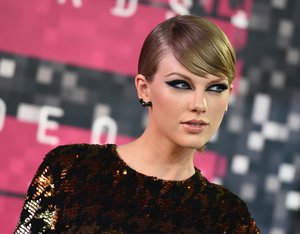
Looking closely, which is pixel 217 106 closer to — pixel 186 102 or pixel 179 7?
pixel 186 102

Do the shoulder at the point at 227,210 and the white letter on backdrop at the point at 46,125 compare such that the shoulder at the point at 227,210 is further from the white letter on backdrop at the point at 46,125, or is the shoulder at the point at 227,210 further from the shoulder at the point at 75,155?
the white letter on backdrop at the point at 46,125

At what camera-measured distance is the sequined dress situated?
1.40m

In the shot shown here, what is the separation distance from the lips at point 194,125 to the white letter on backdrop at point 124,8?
1121 mm

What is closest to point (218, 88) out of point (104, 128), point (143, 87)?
point (143, 87)

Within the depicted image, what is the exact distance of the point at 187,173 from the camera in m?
1.48

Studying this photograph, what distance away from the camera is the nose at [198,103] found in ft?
4.31

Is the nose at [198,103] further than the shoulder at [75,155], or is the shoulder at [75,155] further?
the shoulder at [75,155]

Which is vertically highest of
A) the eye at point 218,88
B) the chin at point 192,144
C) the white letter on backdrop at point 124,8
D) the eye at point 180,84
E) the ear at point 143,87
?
the white letter on backdrop at point 124,8

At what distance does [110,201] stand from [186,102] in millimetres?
283

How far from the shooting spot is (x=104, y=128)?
2342 mm

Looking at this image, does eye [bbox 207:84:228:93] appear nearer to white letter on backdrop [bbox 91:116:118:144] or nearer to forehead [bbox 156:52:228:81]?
forehead [bbox 156:52:228:81]

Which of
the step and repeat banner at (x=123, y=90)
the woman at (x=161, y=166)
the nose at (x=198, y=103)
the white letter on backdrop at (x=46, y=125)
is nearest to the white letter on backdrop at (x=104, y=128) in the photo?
the step and repeat banner at (x=123, y=90)

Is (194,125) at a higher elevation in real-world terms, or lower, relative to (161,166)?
higher

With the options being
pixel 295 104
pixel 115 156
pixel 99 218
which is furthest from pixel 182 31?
pixel 295 104
